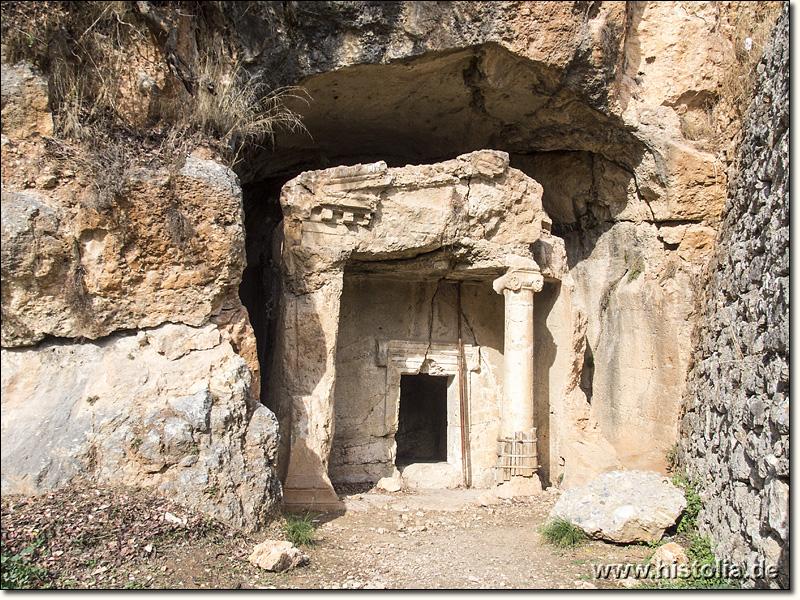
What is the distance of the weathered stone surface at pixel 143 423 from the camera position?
→ 4.78 m

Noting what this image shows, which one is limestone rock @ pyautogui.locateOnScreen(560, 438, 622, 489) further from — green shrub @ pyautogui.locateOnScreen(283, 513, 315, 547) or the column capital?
green shrub @ pyautogui.locateOnScreen(283, 513, 315, 547)

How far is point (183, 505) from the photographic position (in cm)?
491

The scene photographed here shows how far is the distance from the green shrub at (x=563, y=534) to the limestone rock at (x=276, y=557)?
2.02m

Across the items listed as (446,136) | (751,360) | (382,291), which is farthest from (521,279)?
(751,360)

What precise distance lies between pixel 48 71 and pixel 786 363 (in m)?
6.03

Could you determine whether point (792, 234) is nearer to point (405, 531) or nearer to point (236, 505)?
point (405, 531)

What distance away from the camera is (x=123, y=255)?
18.2 ft

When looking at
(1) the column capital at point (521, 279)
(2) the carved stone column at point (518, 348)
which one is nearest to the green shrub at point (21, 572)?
(2) the carved stone column at point (518, 348)

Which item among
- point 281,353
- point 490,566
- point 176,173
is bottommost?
point 490,566

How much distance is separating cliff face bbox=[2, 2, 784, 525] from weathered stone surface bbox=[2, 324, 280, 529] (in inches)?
1.0

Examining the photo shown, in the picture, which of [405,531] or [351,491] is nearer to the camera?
[405,531]

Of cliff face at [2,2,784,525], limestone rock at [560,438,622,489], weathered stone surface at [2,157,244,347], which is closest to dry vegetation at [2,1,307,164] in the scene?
cliff face at [2,2,784,525]

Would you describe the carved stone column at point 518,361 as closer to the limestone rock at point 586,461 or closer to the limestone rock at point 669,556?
the limestone rock at point 586,461

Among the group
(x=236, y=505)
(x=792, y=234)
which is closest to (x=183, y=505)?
(x=236, y=505)
